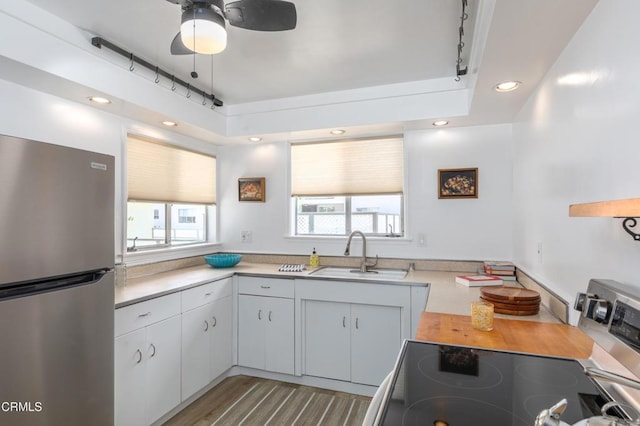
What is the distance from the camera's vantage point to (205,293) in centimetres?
266

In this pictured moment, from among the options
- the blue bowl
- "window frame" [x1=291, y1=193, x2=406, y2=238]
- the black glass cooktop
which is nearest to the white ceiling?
"window frame" [x1=291, y1=193, x2=406, y2=238]

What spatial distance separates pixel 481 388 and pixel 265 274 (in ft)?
7.00

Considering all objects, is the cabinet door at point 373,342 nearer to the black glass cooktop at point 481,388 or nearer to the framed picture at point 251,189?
the black glass cooktop at point 481,388

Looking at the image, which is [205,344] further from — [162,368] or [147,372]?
[147,372]

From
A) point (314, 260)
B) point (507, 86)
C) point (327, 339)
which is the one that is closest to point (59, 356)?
point (327, 339)

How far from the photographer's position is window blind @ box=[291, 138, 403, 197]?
3.20m

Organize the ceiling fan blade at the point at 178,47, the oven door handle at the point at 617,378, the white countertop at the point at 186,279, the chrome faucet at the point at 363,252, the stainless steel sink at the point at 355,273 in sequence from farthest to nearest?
A: 1. the chrome faucet at the point at 363,252
2. the stainless steel sink at the point at 355,273
3. the white countertop at the point at 186,279
4. the ceiling fan blade at the point at 178,47
5. the oven door handle at the point at 617,378

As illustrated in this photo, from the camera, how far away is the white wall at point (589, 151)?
1039 millimetres

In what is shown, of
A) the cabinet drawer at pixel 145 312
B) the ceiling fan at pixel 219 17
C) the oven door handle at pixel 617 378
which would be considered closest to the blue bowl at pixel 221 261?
the cabinet drawer at pixel 145 312

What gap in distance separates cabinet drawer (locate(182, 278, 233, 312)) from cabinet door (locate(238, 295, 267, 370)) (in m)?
0.18

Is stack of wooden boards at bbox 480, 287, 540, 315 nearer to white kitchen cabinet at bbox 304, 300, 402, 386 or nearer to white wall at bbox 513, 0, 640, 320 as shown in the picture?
white wall at bbox 513, 0, 640, 320

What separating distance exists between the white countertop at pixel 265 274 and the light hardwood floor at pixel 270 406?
89cm

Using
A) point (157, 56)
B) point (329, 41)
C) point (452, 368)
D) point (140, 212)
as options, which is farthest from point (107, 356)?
point (329, 41)

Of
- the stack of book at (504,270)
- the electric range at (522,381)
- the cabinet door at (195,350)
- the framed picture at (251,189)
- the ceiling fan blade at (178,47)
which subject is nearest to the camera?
the electric range at (522,381)
